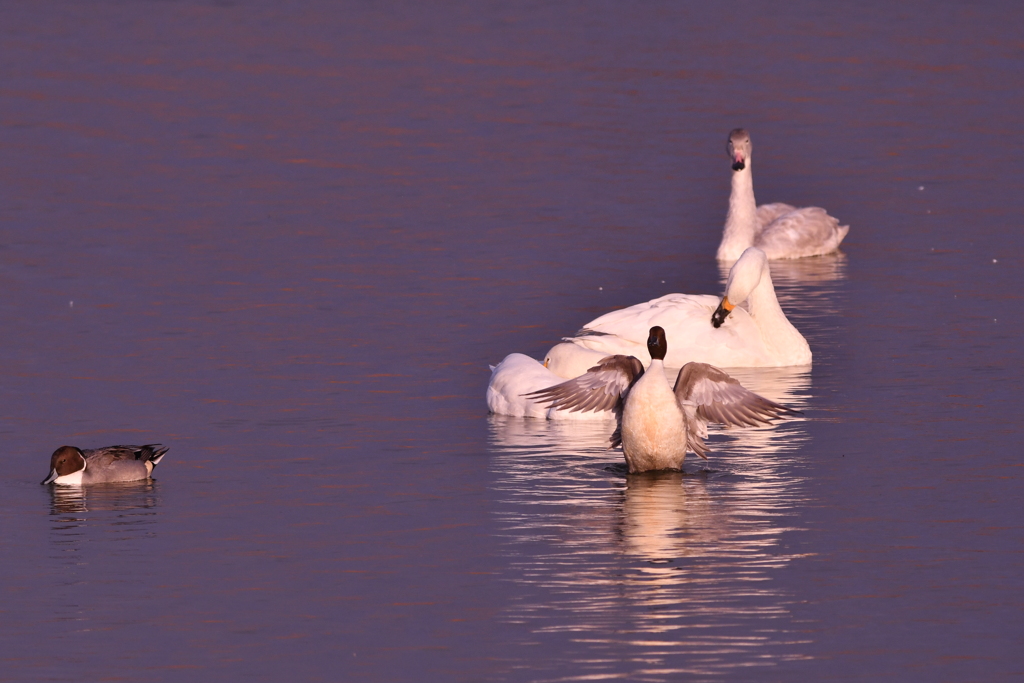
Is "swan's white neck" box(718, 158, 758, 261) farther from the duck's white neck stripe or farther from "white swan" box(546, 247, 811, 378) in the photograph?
the duck's white neck stripe

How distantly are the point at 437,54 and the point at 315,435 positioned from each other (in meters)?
26.2

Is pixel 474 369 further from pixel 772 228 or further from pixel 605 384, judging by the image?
pixel 772 228

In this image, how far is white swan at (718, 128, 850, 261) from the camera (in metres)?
23.7

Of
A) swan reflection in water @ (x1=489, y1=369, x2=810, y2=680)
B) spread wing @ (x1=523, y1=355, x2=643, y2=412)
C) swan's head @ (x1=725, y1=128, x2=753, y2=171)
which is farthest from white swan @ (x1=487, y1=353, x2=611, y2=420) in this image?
swan's head @ (x1=725, y1=128, x2=753, y2=171)

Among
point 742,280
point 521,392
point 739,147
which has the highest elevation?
point 739,147

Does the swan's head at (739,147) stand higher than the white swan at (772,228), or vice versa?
the swan's head at (739,147)

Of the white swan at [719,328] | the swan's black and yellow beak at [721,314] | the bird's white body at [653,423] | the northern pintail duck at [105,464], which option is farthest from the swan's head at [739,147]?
the northern pintail duck at [105,464]

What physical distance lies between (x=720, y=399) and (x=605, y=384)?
82 cm

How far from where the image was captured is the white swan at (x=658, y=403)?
13305mm

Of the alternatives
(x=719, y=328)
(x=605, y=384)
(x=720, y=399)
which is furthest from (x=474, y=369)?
(x=720, y=399)

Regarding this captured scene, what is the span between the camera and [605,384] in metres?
14.3

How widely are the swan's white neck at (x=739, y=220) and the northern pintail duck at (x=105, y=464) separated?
11.2m

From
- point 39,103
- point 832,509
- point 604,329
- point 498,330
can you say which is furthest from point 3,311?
point 39,103

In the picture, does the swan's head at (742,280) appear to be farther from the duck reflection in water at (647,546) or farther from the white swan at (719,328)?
the duck reflection in water at (647,546)
